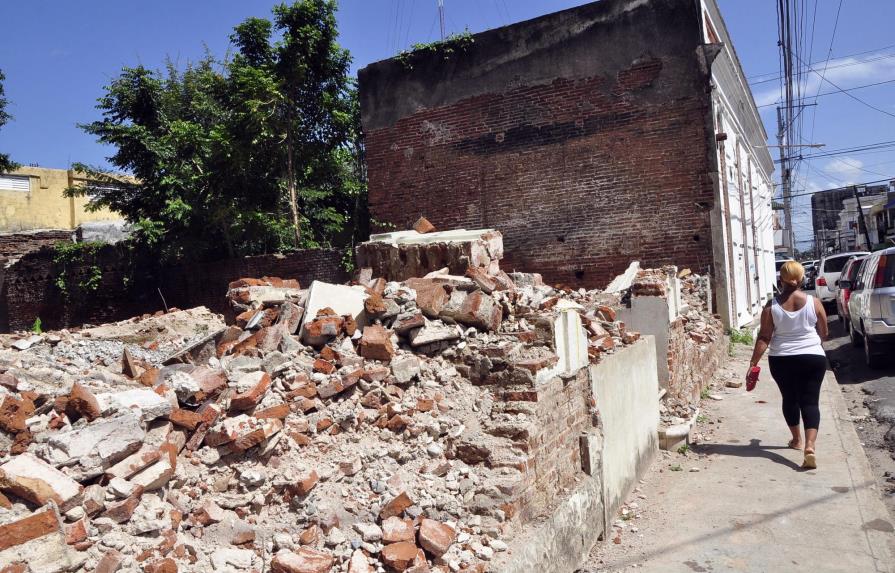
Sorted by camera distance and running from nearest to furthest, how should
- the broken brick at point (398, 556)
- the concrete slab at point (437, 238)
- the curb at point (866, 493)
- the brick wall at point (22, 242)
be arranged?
1. the broken brick at point (398, 556)
2. the curb at point (866, 493)
3. the concrete slab at point (437, 238)
4. the brick wall at point (22, 242)

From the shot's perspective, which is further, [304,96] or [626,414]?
[304,96]

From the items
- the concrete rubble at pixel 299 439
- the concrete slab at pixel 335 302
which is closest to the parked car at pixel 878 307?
the concrete rubble at pixel 299 439

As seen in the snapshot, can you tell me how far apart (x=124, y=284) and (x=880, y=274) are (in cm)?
1531

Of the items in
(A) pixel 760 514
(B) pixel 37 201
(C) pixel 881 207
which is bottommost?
(A) pixel 760 514

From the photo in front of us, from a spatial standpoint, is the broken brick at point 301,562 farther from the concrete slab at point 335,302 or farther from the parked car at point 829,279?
the parked car at point 829,279

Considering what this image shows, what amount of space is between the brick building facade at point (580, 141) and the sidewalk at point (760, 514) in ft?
19.4

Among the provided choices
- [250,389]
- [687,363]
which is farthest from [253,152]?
[250,389]

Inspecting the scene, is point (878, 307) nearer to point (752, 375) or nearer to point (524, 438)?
point (752, 375)

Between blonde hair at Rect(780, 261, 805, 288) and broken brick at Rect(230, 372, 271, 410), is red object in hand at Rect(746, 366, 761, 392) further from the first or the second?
broken brick at Rect(230, 372, 271, 410)

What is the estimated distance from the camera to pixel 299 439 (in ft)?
11.8

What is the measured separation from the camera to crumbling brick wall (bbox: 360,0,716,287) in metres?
11.8

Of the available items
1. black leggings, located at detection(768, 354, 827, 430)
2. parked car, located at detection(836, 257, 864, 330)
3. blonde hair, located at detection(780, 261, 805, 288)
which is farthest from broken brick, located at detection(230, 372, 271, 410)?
parked car, located at detection(836, 257, 864, 330)

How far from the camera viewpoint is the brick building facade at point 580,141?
460 inches

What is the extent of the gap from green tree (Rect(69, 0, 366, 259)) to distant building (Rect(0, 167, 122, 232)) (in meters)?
10.6
